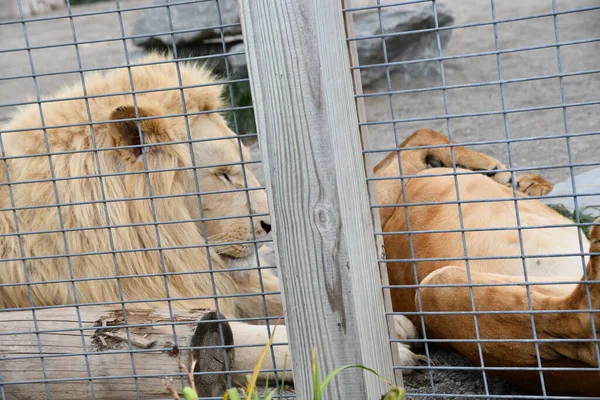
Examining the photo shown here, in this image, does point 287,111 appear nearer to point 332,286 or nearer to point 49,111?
point 332,286

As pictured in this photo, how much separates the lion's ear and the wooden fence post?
4.27 feet

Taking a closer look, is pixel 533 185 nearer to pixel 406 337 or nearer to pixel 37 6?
pixel 406 337

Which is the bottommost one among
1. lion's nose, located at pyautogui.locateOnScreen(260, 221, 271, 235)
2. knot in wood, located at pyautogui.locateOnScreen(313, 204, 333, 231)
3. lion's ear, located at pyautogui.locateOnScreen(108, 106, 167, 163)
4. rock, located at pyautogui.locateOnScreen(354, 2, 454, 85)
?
lion's nose, located at pyautogui.locateOnScreen(260, 221, 271, 235)

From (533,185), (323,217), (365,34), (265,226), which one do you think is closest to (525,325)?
(323,217)

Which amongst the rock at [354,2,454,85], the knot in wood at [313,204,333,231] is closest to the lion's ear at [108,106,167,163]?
the knot in wood at [313,204,333,231]

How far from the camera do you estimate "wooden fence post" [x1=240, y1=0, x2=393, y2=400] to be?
78.5 inches

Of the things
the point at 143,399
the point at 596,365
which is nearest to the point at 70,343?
the point at 143,399

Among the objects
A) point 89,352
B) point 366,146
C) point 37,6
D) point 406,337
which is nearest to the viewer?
point 366,146

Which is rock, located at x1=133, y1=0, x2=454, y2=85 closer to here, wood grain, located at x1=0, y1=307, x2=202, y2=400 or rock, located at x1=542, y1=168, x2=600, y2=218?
rock, located at x1=542, y1=168, x2=600, y2=218

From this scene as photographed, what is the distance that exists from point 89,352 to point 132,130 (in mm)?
1004

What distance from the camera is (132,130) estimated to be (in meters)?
3.34

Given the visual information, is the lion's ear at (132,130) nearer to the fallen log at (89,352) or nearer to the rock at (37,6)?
the fallen log at (89,352)

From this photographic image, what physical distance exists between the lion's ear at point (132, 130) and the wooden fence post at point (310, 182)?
1.30 meters

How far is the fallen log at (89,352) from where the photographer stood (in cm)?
285
